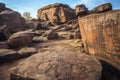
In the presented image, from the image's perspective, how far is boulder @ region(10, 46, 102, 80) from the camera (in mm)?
3020

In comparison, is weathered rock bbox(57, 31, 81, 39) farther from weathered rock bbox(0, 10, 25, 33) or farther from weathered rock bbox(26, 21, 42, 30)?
weathered rock bbox(0, 10, 25, 33)

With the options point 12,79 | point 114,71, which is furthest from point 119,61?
point 12,79

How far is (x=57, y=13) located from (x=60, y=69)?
2052cm

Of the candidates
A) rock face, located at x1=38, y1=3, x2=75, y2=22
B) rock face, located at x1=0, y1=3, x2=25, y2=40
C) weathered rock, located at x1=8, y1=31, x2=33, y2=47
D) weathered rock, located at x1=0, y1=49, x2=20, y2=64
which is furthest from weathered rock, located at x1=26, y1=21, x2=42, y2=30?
weathered rock, located at x1=0, y1=49, x2=20, y2=64

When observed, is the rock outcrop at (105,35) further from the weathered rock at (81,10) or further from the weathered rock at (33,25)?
the weathered rock at (33,25)

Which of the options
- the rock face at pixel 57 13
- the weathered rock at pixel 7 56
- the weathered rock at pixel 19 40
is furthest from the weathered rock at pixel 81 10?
the weathered rock at pixel 7 56

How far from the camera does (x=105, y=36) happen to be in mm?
3750

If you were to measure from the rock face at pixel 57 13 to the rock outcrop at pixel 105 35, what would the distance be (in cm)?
1626

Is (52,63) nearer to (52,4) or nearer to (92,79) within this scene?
(92,79)

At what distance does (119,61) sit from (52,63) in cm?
165

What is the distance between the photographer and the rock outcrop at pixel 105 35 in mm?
3283

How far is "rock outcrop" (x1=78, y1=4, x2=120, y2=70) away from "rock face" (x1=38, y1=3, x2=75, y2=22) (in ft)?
53.3

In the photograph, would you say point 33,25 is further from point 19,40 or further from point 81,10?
point 19,40

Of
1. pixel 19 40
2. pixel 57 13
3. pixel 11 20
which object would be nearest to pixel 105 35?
pixel 19 40
